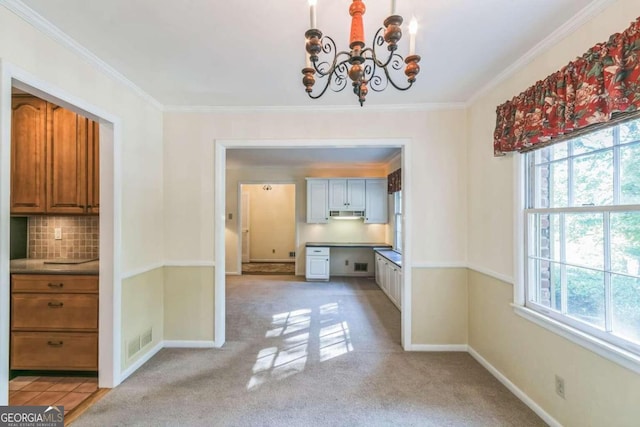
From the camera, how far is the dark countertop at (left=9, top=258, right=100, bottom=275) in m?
2.46

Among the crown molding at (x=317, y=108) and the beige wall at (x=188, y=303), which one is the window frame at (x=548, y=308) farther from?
the beige wall at (x=188, y=303)

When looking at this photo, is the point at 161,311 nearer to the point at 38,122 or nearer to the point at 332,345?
the point at 332,345

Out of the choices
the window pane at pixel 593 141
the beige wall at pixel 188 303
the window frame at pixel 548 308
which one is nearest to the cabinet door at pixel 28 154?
the beige wall at pixel 188 303

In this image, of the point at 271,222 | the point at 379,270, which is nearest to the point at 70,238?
the point at 379,270

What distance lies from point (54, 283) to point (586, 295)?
3846 millimetres

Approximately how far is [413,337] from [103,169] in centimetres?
326

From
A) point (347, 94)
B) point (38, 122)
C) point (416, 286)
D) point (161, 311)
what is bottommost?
point (161, 311)

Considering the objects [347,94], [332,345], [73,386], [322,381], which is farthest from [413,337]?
[73,386]

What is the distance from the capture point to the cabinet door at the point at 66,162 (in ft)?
8.91

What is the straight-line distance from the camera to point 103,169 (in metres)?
2.47

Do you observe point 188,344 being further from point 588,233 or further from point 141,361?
Result: point 588,233

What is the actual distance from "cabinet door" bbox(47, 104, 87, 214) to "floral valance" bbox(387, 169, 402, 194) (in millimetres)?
4360

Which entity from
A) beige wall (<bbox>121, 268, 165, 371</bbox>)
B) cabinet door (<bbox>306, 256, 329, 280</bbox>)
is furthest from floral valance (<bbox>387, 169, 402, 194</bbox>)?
beige wall (<bbox>121, 268, 165, 371</bbox>)

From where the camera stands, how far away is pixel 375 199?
657 cm
